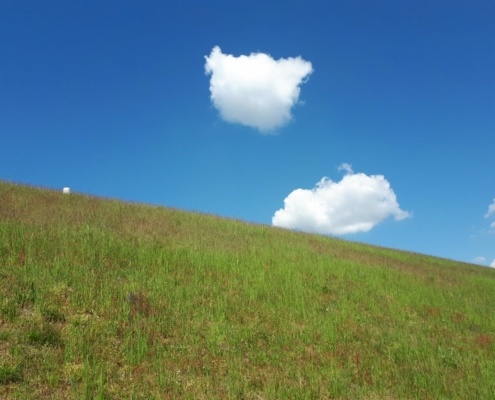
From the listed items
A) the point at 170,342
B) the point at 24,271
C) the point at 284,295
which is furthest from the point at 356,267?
the point at 24,271

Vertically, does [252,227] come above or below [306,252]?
above

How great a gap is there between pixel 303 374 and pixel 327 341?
6.26 ft

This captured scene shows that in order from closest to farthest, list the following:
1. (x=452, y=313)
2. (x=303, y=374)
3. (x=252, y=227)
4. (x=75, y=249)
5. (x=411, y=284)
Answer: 1. (x=303, y=374)
2. (x=75, y=249)
3. (x=452, y=313)
4. (x=411, y=284)
5. (x=252, y=227)

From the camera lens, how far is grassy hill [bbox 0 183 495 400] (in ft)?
23.4

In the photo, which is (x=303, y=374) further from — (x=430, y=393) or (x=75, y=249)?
(x=75, y=249)

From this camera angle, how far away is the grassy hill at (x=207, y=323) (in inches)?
281

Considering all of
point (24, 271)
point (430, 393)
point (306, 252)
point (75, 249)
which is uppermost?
point (306, 252)

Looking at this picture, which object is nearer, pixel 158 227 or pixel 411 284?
pixel 411 284

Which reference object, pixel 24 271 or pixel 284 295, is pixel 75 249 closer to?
pixel 24 271

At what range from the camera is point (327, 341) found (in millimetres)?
9766

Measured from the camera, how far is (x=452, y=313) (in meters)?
14.1

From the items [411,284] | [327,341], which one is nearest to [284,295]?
[327,341]

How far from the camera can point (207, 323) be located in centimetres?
952

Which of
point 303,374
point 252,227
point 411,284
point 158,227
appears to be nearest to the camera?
point 303,374
